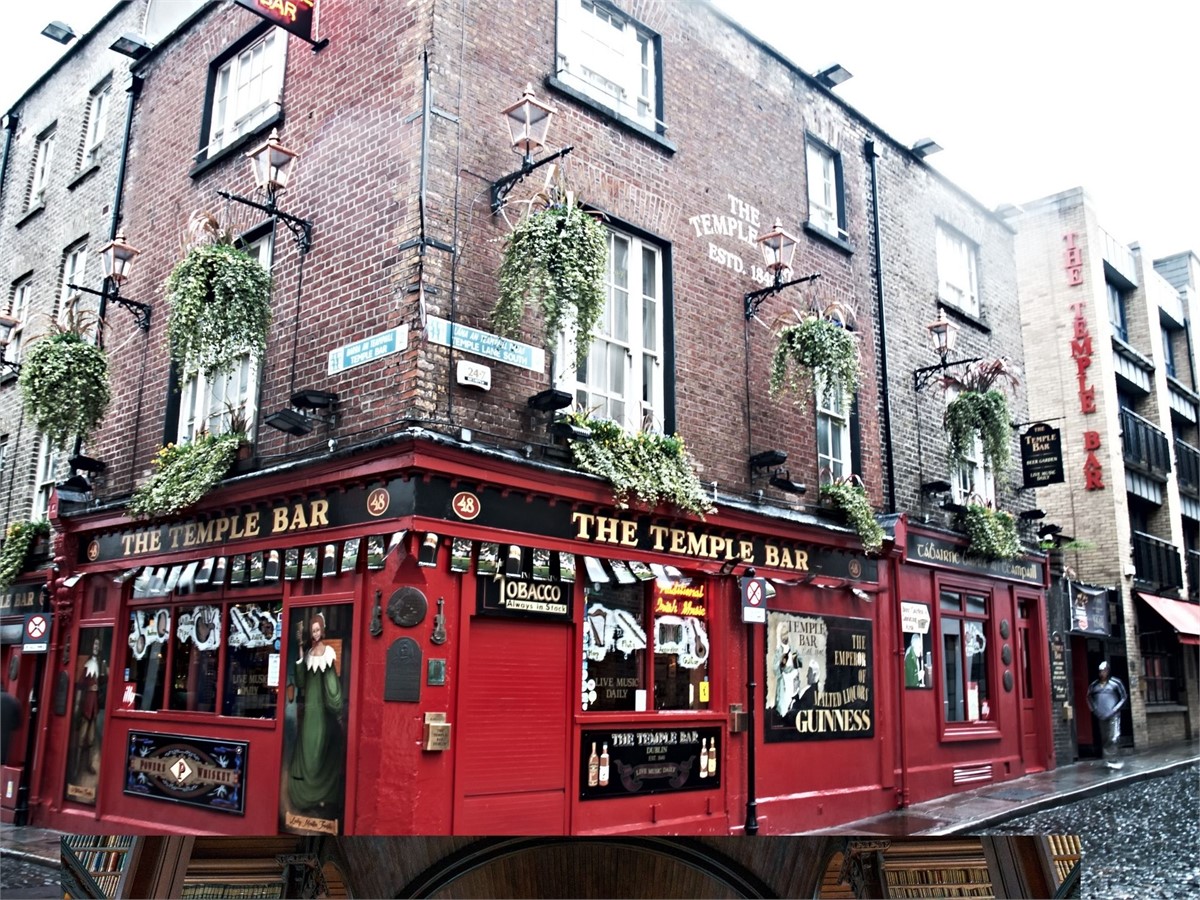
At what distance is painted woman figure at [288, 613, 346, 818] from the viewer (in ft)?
25.7

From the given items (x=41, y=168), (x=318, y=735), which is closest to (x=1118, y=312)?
(x=318, y=735)

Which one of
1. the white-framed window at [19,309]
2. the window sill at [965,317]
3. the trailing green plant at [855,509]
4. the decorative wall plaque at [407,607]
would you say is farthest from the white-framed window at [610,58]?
the white-framed window at [19,309]

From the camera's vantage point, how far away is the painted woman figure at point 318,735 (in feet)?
25.7

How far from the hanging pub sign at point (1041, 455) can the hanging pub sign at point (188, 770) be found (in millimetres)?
12045

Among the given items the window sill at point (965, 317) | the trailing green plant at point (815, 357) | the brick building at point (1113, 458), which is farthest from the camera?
the brick building at point (1113, 458)

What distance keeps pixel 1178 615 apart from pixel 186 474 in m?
19.4

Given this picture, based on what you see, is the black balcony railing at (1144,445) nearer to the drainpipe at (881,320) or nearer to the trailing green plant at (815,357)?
the drainpipe at (881,320)

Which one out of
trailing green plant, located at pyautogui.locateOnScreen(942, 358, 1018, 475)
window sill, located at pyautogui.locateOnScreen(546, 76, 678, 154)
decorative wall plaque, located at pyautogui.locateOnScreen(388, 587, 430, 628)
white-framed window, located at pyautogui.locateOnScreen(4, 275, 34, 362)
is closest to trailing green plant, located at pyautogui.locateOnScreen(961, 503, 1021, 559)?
trailing green plant, located at pyautogui.locateOnScreen(942, 358, 1018, 475)

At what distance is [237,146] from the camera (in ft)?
34.0

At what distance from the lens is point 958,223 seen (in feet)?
51.2

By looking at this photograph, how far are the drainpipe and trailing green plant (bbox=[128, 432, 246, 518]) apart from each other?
797cm

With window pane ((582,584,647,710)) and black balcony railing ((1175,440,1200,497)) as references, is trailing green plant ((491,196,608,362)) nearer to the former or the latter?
window pane ((582,584,647,710))

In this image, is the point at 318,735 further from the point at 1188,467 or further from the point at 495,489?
the point at 1188,467

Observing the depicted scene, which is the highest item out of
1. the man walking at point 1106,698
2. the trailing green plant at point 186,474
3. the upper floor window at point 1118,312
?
the upper floor window at point 1118,312
